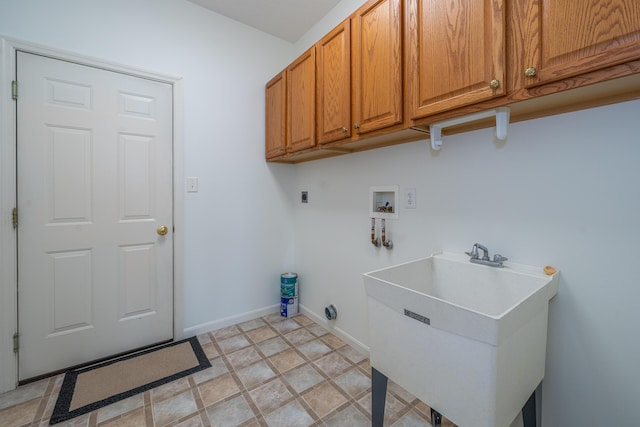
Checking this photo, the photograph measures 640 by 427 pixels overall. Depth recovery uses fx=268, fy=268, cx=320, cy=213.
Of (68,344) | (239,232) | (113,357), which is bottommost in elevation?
(113,357)

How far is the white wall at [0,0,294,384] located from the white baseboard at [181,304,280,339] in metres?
0.02

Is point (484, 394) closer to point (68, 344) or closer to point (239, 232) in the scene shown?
point (239, 232)

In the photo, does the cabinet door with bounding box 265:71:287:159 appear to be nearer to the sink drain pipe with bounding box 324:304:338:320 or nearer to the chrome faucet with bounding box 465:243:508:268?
the sink drain pipe with bounding box 324:304:338:320

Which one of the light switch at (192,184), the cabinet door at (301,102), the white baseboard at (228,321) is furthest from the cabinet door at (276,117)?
the white baseboard at (228,321)

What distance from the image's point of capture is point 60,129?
1.69 metres

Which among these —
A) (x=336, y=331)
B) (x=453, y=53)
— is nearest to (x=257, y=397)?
(x=336, y=331)

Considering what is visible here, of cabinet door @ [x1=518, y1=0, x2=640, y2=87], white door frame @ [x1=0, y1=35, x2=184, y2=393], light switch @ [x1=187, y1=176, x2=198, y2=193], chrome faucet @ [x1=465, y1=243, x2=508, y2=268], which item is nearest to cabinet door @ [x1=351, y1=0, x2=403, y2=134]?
cabinet door @ [x1=518, y1=0, x2=640, y2=87]

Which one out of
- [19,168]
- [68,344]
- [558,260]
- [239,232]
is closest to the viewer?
[558,260]

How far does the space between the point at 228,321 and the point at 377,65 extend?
2.26 meters

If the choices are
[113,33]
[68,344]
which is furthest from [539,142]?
[68,344]

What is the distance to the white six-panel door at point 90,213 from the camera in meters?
1.64

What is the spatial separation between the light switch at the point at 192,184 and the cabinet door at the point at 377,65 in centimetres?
137

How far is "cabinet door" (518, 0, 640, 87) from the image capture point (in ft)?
2.35

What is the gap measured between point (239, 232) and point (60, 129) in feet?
4.45
